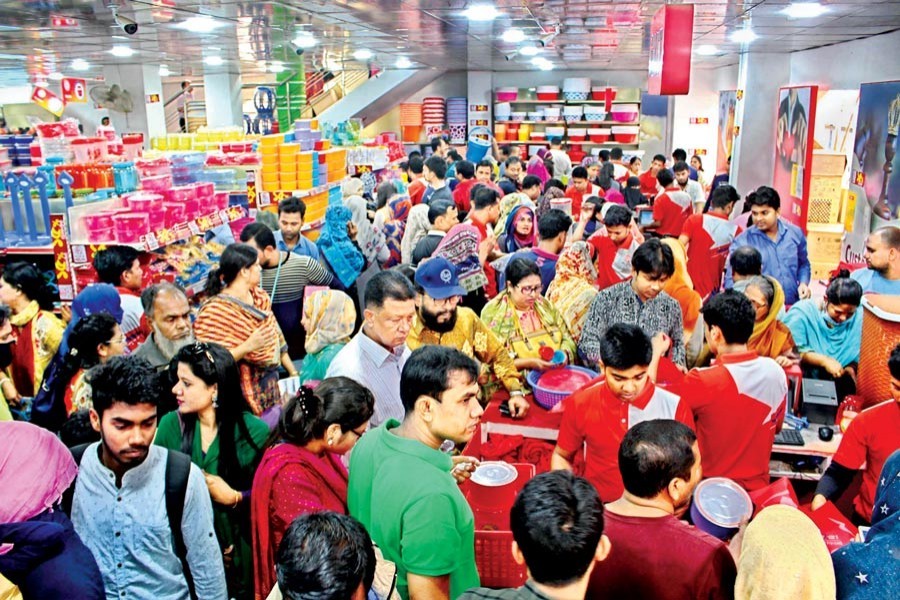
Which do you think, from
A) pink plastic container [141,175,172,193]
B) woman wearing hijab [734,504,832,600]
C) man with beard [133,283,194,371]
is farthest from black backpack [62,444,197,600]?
pink plastic container [141,175,172,193]

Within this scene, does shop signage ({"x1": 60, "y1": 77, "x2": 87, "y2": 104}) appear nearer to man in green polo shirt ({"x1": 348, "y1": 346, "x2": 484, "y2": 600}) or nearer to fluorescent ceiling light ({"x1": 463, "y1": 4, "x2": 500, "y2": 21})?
fluorescent ceiling light ({"x1": 463, "y1": 4, "x2": 500, "y2": 21})

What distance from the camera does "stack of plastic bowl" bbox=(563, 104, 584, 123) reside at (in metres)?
16.9

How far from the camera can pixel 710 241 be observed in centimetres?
642

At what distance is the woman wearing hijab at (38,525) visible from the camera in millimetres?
1927

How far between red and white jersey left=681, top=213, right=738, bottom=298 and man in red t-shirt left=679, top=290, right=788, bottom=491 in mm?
3281

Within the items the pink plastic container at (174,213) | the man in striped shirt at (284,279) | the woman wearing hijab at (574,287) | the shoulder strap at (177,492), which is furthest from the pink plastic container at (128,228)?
the shoulder strap at (177,492)

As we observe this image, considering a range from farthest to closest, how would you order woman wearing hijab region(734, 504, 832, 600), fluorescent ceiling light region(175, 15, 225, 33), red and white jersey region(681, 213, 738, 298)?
fluorescent ceiling light region(175, 15, 225, 33) < red and white jersey region(681, 213, 738, 298) < woman wearing hijab region(734, 504, 832, 600)

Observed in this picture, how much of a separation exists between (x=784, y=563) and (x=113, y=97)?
46.5ft

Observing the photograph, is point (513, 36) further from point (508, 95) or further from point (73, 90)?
point (73, 90)

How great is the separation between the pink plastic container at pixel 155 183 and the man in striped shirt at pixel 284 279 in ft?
6.47

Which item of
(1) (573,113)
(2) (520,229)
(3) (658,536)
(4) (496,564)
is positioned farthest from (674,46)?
(1) (573,113)

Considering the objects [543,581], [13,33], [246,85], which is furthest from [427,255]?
[246,85]

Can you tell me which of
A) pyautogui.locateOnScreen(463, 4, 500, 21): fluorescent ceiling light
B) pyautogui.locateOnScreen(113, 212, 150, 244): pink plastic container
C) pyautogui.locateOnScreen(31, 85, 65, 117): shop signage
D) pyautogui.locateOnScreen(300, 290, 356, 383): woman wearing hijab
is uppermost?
pyautogui.locateOnScreen(463, 4, 500, 21): fluorescent ceiling light

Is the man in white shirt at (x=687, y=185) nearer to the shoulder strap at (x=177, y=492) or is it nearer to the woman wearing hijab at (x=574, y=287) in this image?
the woman wearing hijab at (x=574, y=287)
